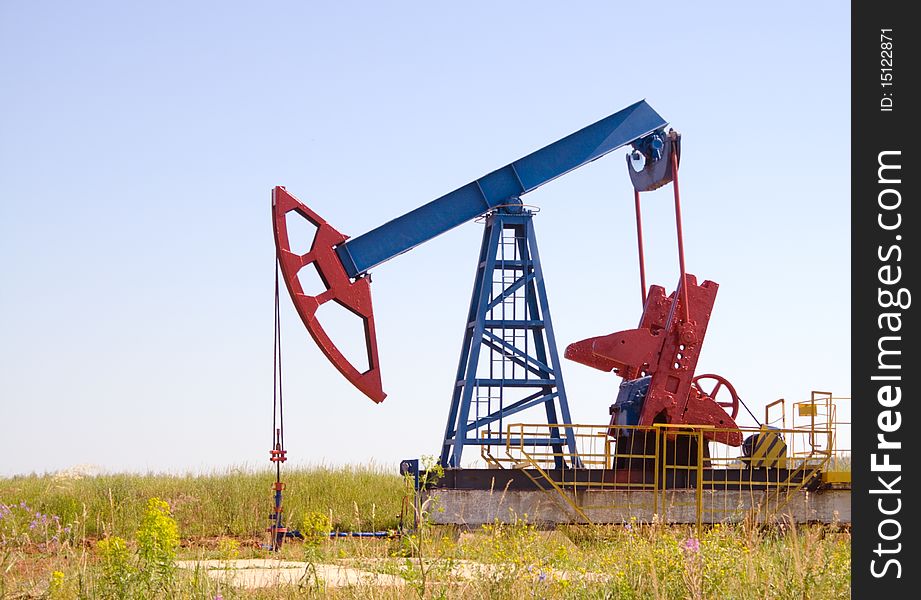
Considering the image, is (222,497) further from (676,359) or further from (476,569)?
(476,569)

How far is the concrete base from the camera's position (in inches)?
427

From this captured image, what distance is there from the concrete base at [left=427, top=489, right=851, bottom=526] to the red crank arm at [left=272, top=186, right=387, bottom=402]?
171 cm

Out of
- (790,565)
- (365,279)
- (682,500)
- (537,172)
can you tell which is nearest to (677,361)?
(682,500)

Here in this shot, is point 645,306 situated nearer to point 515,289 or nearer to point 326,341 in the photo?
point 515,289

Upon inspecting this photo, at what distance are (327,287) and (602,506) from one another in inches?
135

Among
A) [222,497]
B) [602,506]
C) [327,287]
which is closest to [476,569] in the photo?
[602,506]

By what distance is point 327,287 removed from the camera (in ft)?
39.4

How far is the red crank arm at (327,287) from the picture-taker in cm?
1174

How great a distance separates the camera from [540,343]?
41.5ft

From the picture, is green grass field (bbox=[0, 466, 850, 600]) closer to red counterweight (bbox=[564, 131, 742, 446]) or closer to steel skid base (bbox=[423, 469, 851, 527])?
steel skid base (bbox=[423, 469, 851, 527])

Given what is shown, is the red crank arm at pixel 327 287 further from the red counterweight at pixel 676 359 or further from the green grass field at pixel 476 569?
the green grass field at pixel 476 569

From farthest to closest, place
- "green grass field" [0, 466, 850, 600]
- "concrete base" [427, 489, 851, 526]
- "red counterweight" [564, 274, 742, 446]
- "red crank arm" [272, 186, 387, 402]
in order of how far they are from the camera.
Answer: "red counterweight" [564, 274, 742, 446] < "red crank arm" [272, 186, 387, 402] < "concrete base" [427, 489, 851, 526] < "green grass field" [0, 466, 850, 600]

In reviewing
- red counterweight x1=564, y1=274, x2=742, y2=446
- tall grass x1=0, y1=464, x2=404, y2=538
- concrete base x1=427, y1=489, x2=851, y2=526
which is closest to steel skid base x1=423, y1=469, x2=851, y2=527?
concrete base x1=427, y1=489, x2=851, y2=526

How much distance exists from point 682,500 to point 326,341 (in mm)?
3711
